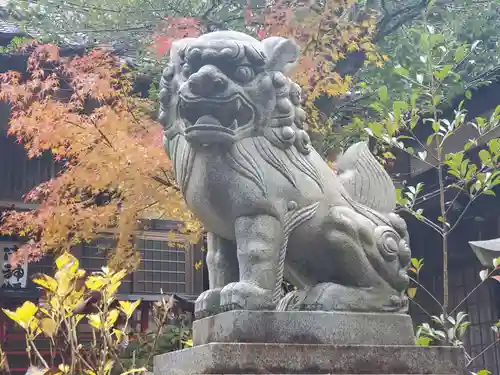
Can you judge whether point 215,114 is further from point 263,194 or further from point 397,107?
point 397,107

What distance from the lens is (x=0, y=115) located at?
10.7 metres

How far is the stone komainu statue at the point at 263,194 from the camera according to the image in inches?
120

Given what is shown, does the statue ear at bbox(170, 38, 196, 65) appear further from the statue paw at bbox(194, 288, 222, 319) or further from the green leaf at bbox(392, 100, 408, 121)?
the green leaf at bbox(392, 100, 408, 121)

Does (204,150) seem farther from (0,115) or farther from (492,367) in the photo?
(492,367)

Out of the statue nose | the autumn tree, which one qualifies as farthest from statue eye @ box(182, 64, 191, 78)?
the autumn tree

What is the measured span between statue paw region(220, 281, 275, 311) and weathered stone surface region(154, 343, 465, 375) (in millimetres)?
193

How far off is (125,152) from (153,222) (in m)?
4.94

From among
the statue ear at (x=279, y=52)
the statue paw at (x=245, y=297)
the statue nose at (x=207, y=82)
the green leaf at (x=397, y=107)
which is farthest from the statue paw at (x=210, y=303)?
the green leaf at (x=397, y=107)

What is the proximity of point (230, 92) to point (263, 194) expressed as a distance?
1.64 feet

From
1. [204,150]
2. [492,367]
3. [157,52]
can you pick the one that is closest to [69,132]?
[157,52]

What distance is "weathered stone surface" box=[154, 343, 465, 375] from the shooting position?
2.82m

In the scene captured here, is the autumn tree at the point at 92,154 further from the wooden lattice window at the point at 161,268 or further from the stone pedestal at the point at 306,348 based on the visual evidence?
the stone pedestal at the point at 306,348

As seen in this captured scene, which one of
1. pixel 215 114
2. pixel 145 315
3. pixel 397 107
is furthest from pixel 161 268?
pixel 215 114

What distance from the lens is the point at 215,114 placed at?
3068 millimetres
